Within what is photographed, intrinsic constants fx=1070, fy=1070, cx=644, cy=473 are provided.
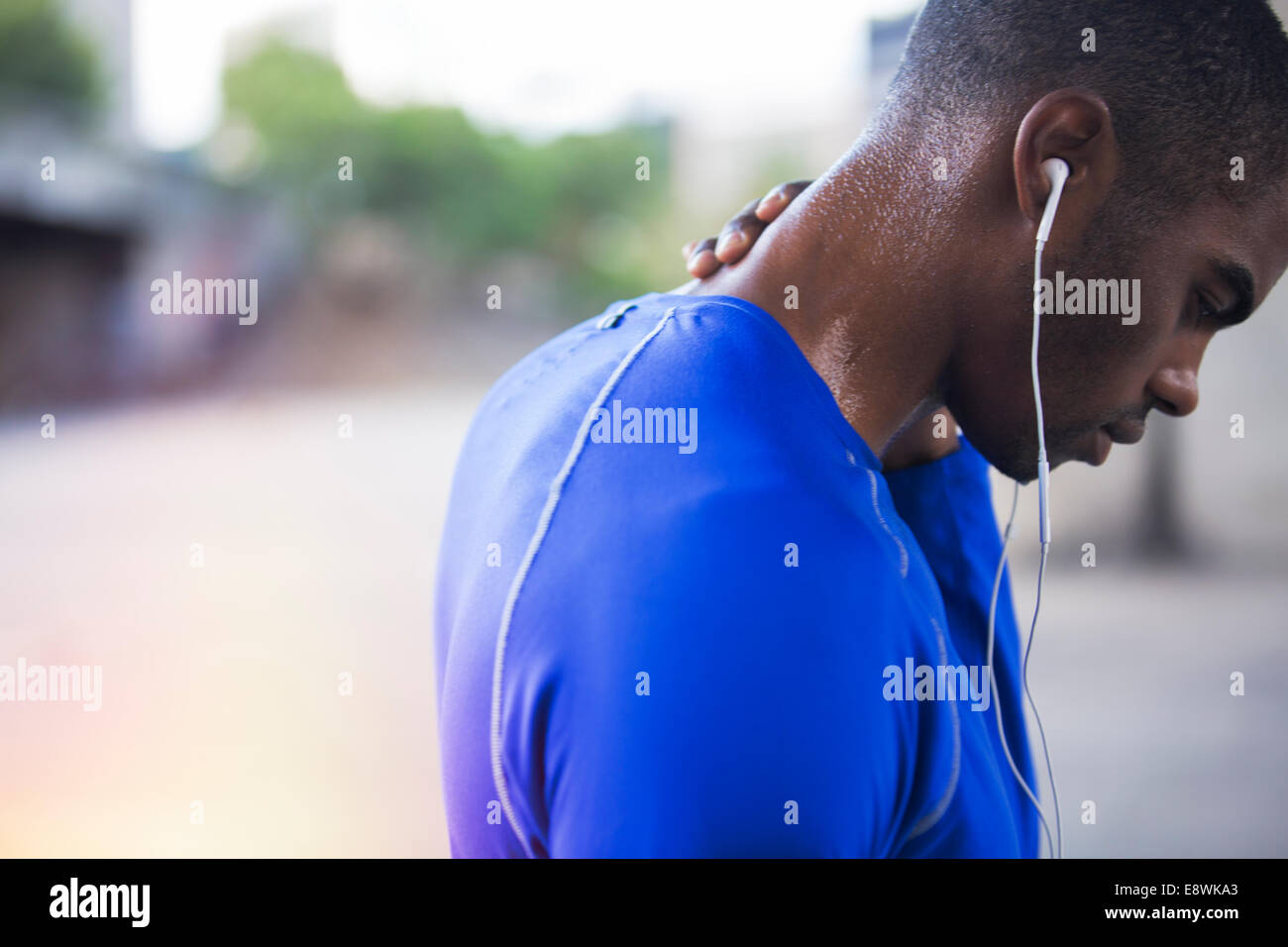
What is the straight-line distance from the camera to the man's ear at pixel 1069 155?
3.01 feet

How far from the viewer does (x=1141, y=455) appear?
582 cm

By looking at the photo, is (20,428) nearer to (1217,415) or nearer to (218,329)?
(218,329)

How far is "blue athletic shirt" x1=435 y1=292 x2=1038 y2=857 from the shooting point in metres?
0.71

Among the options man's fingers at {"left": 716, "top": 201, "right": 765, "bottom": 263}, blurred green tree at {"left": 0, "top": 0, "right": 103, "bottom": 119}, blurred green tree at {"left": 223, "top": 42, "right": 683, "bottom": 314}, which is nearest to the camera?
man's fingers at {"left": 716, "top": 201, "right": 765, "bottom": 263}

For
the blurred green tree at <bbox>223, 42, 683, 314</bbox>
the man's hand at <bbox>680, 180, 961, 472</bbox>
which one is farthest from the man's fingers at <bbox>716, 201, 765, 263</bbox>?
the blurred green tree at <bbox>223, 42, 683, 314</bbox>

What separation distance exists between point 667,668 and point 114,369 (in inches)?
673

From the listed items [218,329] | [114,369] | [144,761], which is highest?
[218,329]

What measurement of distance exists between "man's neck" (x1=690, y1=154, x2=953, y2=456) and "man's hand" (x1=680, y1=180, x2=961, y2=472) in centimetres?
6

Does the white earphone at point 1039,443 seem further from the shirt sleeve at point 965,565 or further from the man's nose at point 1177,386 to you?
the man's nose at point 1177,386

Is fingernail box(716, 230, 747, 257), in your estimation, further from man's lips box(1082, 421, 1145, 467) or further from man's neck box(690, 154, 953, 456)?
man's lips box(1082, 421, 1145, 467)

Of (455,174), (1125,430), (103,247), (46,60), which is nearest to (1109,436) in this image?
(1125,430)

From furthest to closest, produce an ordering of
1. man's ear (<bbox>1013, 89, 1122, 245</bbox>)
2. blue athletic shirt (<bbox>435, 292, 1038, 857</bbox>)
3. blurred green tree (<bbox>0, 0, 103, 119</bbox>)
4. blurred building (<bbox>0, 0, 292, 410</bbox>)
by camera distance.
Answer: blurred green tree (<bbox>0, 0, 103, 119</bbox>) → blurred building (<bbox>0, 0, 292, 410</bbox>) → man's ear (<bbox>1013, 89, 1122, 245</bbox>) → blue athletic shirt (<bbox>435, 292, 1038, 857</bbox>)
